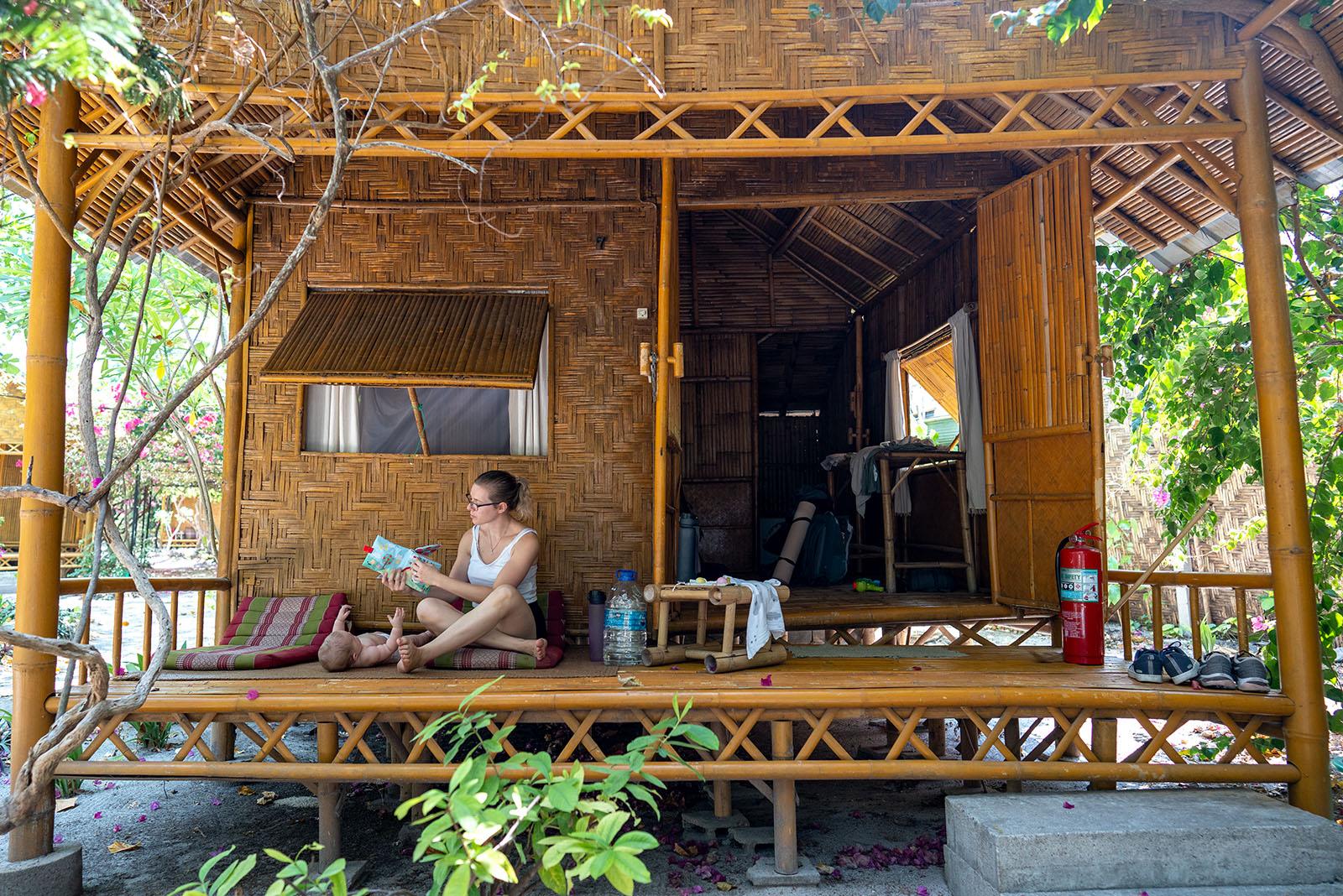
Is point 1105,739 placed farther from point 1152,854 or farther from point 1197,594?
point 1197,594

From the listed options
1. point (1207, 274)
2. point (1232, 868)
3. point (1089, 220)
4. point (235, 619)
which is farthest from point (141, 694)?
Answer: point (1207, 274)

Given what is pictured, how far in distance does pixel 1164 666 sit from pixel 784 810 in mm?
1848

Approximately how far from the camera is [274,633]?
481cm

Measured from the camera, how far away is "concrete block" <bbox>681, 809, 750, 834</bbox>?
4047 millimetres

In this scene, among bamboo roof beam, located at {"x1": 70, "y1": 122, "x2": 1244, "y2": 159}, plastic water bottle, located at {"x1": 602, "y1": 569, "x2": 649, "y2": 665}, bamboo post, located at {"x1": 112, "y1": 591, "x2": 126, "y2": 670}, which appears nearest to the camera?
bamboo roof beam, located at {"x1": 70, "y1": 122, "x2": 1244, "y2": 159}

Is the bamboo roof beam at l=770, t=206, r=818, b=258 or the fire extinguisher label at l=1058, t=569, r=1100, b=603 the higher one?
the bamboo roof beam at l=770, t=206, r=818, b=258

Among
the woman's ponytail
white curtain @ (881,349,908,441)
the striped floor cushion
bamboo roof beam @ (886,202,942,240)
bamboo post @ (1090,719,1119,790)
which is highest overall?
bamboo roof beam @ (886,202,942,240)

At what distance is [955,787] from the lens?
486 centimetres

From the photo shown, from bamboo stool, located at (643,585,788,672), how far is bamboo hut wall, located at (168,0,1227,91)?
2364 mm

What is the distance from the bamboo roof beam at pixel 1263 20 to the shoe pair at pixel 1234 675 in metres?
2.79

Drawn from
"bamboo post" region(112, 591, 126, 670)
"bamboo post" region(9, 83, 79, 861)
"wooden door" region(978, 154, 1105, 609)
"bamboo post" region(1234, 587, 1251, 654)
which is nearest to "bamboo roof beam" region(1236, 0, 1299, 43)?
"wooden door" region(978, 154, 1105, 609)

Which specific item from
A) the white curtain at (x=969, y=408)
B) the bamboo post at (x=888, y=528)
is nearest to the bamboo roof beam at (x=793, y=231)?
the white curtain at (x=969, y=408)

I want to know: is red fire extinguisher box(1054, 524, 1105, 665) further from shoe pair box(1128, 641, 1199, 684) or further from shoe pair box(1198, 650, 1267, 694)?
shoe pair box(1198, 650, 1267, 694)

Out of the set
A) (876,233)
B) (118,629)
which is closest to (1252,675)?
(876,233)
